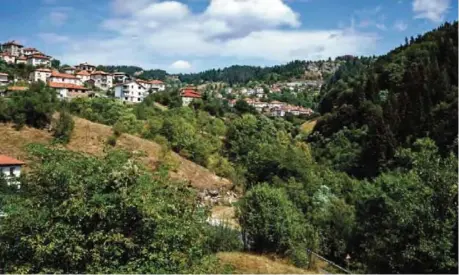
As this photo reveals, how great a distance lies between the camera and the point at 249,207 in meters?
14.1

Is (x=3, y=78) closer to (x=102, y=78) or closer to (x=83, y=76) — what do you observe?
(x=83, y=76)

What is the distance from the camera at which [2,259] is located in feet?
20.6

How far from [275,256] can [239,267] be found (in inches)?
77.9

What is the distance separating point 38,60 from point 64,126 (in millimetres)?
49421

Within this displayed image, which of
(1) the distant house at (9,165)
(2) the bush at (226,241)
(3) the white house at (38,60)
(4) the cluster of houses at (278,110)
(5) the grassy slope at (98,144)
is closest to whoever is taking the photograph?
(2) the bush at (226,241)

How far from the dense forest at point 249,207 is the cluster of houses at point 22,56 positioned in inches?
1697

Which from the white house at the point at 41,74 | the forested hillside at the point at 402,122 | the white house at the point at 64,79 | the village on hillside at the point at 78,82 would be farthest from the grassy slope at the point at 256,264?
the white house at the point at 41,74

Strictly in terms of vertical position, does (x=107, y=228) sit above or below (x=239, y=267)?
above

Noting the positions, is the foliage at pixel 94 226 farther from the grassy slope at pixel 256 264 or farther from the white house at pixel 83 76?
the white house at pixel 83 76

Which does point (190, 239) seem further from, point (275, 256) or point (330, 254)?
point (330, 254)

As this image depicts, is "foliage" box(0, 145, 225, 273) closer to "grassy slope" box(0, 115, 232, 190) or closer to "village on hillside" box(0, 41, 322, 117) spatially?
"grassy slope" box(0, 115, 232, 190)

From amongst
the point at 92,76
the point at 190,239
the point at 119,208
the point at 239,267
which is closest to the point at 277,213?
the point at 239,267

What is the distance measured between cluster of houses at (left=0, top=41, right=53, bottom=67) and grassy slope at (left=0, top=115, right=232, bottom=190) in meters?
42.1

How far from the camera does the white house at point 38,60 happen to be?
72.5m
